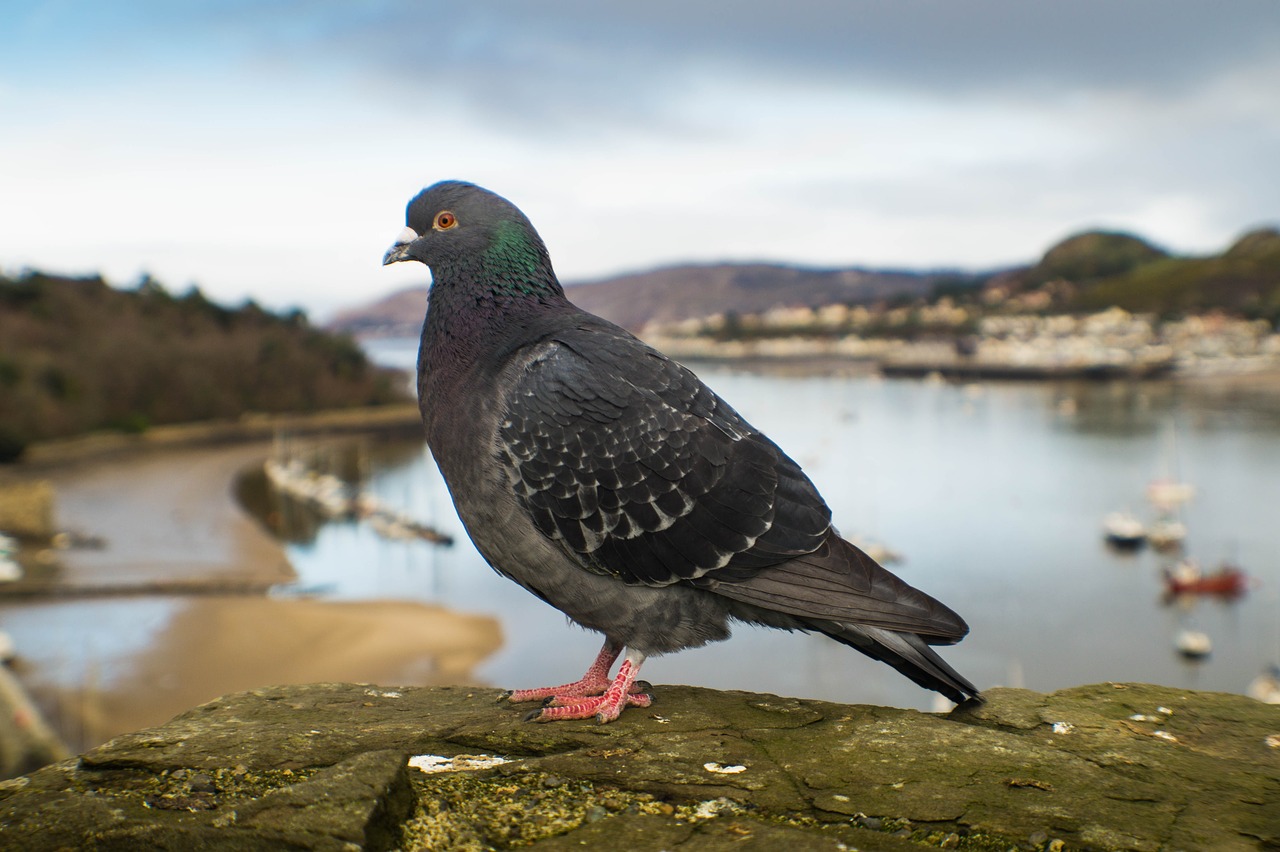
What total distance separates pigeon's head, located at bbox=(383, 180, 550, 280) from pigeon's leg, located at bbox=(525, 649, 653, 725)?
1872 millimetres

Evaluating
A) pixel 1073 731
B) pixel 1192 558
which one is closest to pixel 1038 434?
pixel 1192 558

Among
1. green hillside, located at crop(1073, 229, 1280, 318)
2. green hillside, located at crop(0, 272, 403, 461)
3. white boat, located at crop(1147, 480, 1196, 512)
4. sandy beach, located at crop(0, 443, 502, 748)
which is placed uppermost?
green hillside, located at crop(1073, 229, 1280, 318)

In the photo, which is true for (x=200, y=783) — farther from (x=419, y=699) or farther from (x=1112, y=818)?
(x=1112, y=818)

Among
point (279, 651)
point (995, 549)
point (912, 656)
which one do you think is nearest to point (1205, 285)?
point (995, 549)

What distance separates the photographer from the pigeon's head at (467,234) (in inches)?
174

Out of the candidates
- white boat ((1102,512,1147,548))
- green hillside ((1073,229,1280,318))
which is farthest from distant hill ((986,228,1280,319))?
white boat ((1102,512,1147,548))

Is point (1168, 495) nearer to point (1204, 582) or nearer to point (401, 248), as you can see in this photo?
point (1204, 582)

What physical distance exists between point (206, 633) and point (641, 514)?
2981cm

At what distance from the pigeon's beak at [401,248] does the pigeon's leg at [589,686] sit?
6.98ft

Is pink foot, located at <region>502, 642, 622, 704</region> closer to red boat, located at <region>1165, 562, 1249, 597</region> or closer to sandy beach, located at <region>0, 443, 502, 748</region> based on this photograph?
sandy beach, located at <region>0, 443, 502, 748</region>

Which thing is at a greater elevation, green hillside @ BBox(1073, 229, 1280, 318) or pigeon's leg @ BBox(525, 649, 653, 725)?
green hillside @ BBox(1073, 229, 1280, 318)

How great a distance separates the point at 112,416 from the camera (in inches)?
2805

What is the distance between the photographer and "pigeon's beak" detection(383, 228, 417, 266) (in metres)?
4.63

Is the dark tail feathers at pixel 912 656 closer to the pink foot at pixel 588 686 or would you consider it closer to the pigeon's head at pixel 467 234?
the pink foot at pixel 588 686
